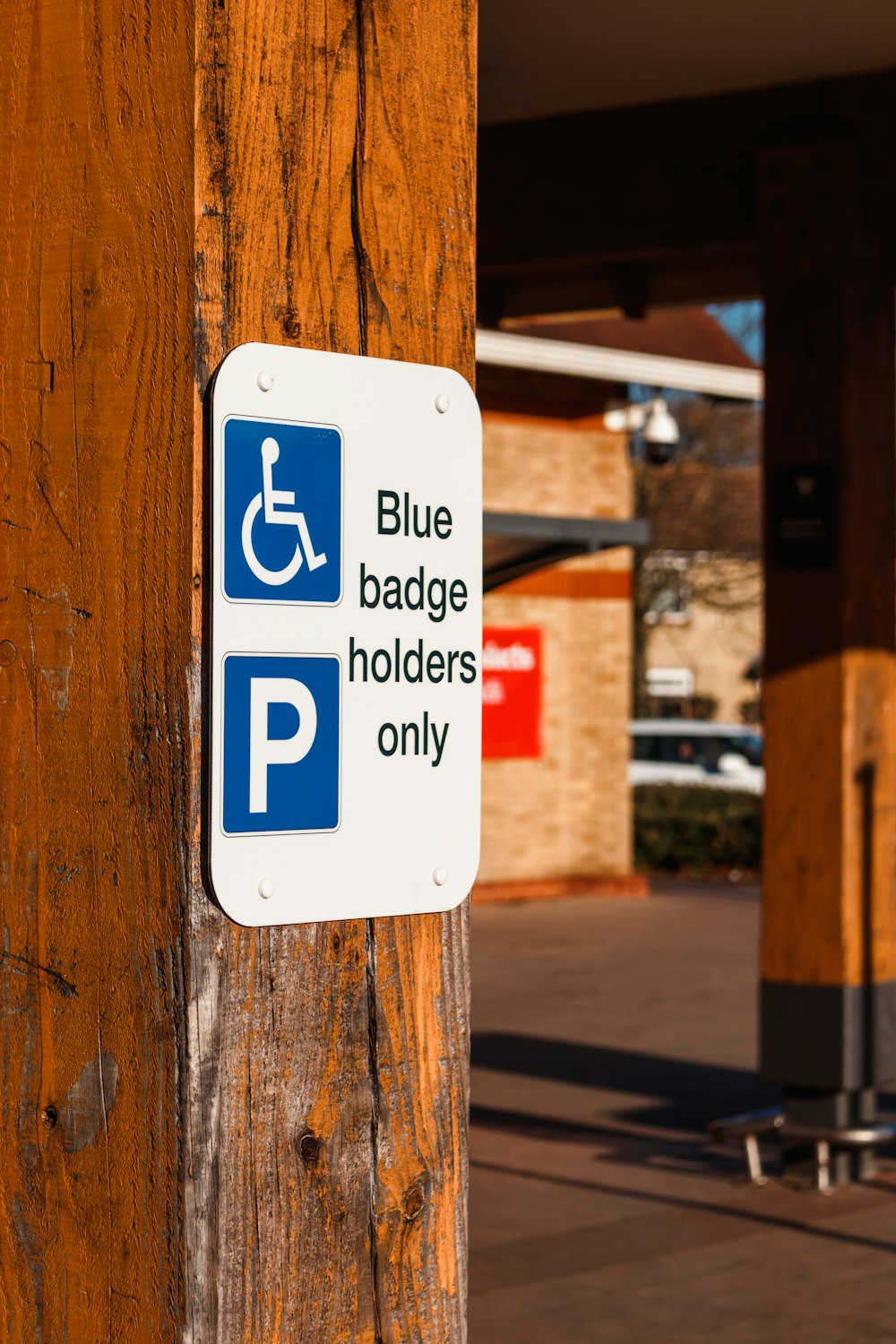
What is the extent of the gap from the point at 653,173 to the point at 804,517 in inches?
62.4

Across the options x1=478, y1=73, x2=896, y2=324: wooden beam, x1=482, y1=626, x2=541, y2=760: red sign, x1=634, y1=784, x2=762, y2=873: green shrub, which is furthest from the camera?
x1=634, y1=784, x2=762, y2=873: green shrub

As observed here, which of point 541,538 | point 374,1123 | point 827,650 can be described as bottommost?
point 374,1123

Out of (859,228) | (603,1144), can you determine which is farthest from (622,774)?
(859,228)

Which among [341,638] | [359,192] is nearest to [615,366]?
[359,192]

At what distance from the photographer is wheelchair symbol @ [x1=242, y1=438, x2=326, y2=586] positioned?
1.67m

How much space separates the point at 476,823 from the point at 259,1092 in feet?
1.08

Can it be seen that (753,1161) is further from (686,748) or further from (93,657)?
(686,748)

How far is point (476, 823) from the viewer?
1845 millimetres

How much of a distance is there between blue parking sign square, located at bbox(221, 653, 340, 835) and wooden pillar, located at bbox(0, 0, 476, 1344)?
4 cm

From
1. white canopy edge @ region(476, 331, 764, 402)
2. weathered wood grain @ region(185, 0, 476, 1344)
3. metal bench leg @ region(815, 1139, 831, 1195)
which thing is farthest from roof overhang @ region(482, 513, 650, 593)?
weathered wood grain @ region(185, 0, 476, 1344)

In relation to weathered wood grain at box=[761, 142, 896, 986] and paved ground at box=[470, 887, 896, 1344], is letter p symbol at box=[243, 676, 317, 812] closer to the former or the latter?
paved ground at box=[470, 887, 896, 1344]

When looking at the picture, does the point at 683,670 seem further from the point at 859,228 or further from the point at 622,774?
the point at 859,228

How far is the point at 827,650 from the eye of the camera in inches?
283

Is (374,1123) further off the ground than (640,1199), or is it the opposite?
(374,1123)
